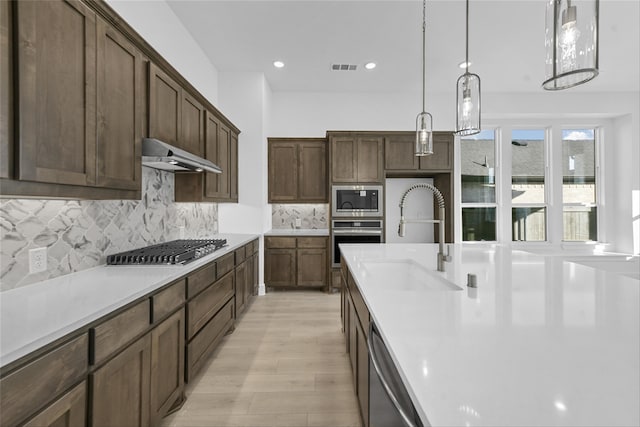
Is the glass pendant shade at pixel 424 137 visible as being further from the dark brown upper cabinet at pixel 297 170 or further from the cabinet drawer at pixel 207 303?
the dark brown upper cabinet at pixel 297 170

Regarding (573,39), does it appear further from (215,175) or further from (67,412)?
(215,175)

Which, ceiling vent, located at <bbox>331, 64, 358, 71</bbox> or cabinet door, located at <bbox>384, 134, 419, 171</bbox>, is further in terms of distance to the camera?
cabinet door, located at <bbox>384, 134, 419, 171</bbox>

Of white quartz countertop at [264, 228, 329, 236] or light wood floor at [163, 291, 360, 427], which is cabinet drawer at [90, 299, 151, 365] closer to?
light wood floor at [163, 291, 360, 427]

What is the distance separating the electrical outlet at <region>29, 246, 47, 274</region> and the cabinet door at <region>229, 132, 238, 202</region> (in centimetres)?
240

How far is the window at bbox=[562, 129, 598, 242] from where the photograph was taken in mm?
5258

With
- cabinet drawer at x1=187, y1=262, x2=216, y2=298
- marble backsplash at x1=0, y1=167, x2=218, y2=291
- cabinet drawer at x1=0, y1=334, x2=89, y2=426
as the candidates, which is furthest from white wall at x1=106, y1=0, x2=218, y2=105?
cabinet drawer at x1=0, y1=334, x2=89, y2=426

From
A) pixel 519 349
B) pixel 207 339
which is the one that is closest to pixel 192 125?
pixel 207 339

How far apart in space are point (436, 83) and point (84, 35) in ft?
15.0

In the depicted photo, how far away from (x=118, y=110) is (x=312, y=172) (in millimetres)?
3278

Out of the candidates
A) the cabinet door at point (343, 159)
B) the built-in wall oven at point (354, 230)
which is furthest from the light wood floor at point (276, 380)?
the cabinet door at point (343, 159)

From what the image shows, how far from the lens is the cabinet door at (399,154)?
4578mm

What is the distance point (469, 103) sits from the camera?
1.75 meters

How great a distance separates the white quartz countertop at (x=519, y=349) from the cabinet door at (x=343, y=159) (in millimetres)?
3295

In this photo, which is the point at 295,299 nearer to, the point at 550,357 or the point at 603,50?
the point at 550,357
